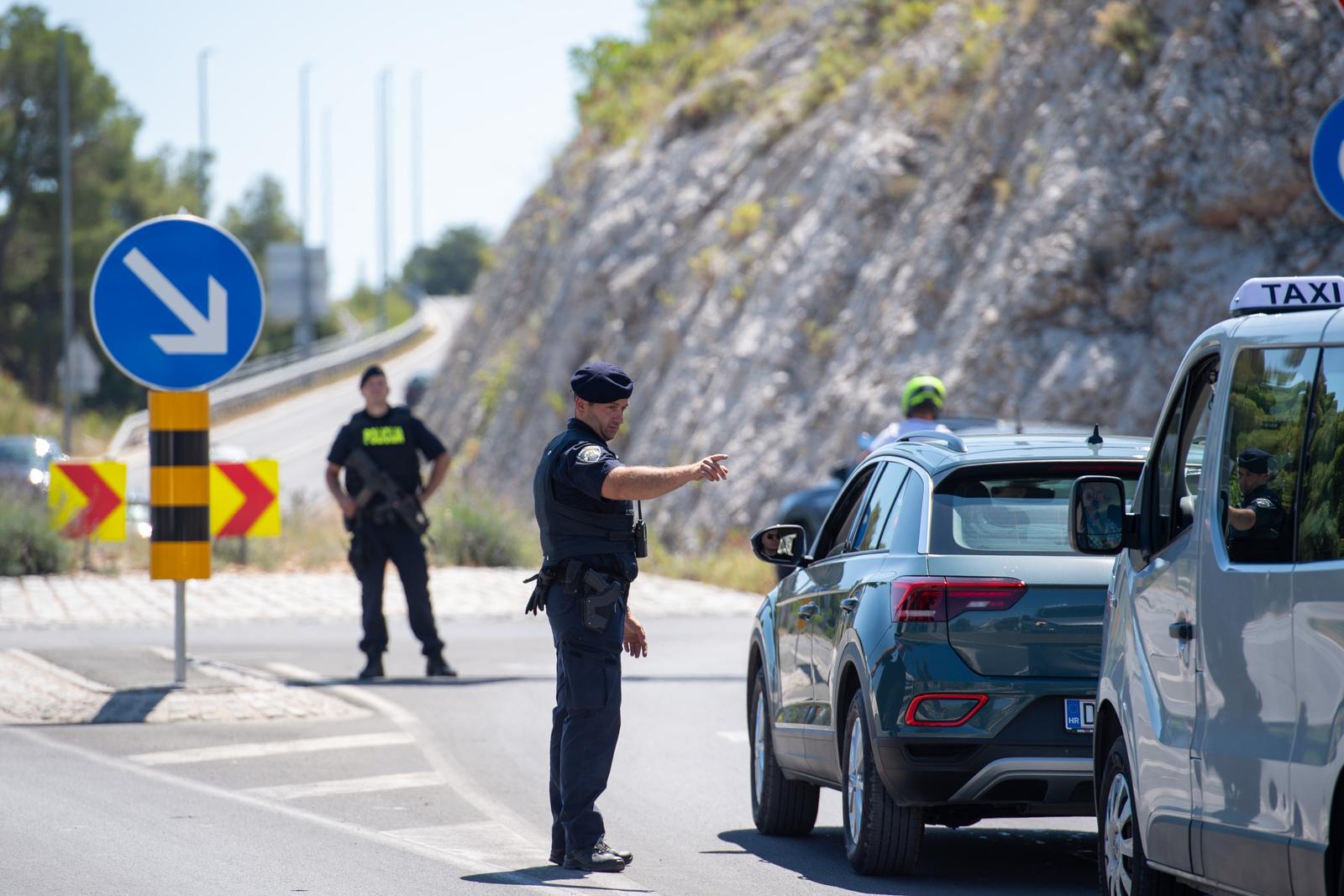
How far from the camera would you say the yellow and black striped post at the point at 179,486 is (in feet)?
39.6

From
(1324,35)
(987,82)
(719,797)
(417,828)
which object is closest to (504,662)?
(719,797)

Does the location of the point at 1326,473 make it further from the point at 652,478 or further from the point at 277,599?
the point at 277,599

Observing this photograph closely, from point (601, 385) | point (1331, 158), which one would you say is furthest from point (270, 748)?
point (1331, 158)

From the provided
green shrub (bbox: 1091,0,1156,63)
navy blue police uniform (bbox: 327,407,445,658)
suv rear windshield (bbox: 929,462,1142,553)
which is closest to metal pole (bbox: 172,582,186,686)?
navy blue police uniform (bbox: 327,407,445,658)

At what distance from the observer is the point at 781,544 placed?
8.72 m

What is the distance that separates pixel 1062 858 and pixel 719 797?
81.9 inches

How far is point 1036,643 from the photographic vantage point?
23.0 ft

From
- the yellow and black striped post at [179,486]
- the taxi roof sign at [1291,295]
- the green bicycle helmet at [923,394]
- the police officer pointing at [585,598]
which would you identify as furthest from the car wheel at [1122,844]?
the yellow and black striped post at [179,486]

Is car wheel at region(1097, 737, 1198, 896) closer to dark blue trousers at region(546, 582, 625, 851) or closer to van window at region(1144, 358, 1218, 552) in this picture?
van window at region(1144, 358, 1218, 552)

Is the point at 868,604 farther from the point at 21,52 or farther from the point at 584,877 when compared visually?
the point at 21,52

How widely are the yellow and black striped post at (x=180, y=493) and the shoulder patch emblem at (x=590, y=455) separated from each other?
534 centimetres

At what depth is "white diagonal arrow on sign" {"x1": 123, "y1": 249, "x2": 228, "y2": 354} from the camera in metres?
11.8

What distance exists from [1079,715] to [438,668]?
7916mm

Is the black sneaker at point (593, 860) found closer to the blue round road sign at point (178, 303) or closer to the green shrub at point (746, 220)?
the blue round road sign at point (178, 303)
